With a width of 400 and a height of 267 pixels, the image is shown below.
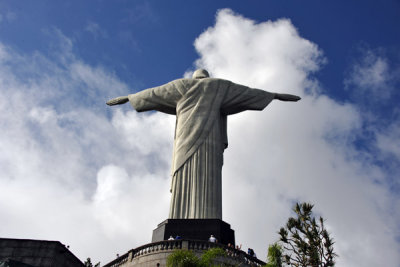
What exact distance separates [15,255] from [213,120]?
874 cm

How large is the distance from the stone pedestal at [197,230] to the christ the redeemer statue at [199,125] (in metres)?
1.03

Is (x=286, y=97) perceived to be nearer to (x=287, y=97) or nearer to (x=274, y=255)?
(x=287, y=97)

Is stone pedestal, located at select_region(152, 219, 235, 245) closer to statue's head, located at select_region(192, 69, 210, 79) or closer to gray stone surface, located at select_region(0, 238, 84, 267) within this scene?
gray stone surface, located at select_region(0, 238, 84, 267)

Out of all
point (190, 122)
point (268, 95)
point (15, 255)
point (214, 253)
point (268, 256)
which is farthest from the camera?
point (268, 95)

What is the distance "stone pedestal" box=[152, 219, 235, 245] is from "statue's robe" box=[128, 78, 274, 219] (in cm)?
103

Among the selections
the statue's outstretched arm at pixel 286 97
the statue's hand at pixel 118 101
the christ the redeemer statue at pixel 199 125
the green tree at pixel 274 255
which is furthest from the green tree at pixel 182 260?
the statue's outstretched arm at pixel 286 97

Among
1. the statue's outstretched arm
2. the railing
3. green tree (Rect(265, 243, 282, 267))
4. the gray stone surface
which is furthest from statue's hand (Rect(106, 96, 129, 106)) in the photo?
green tree (Rect(265, 243, 282, 267))

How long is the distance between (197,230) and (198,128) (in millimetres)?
4653

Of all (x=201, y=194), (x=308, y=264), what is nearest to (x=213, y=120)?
(x=201, y=194)

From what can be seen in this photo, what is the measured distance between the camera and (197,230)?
14359mm

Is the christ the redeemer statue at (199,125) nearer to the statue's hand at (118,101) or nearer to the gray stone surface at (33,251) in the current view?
the statue's hand at (118,101)

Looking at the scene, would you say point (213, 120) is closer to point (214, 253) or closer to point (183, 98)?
point (183, 98)

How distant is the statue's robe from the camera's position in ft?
52.9

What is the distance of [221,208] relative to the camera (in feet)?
53.4
